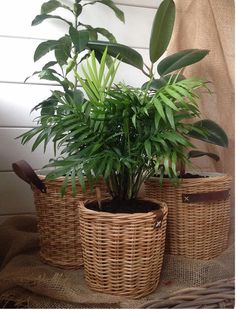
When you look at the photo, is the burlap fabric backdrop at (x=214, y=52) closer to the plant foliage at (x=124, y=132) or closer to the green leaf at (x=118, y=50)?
the green leaf at (x=118, y=50)

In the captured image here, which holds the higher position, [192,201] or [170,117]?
[170,117]

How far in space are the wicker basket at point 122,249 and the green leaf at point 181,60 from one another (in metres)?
0.46

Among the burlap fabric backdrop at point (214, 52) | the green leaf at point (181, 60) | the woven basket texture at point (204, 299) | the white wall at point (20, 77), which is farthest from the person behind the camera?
the white wall at point (20, 77)

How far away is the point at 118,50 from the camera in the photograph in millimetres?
962

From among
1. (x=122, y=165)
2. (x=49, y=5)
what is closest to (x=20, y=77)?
(x=49, y=5)

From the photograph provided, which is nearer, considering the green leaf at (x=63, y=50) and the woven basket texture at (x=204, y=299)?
the woven basket texture at (x=204, y=299)

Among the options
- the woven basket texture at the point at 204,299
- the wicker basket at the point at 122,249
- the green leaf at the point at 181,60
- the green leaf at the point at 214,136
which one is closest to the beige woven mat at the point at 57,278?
the wicker basket at the point at 122,249

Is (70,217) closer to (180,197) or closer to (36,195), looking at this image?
(36,195)

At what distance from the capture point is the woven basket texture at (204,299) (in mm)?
538

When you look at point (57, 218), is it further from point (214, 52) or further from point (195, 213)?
point (214, 52)

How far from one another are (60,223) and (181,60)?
0.61 metres

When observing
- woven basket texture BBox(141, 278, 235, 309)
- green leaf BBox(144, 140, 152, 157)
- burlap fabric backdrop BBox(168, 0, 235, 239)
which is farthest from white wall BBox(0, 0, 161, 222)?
woven basket texture BBox(141, 278, 235, 309)

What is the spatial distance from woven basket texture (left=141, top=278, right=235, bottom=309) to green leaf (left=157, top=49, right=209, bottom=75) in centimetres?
64

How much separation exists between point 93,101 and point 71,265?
47 centimetres
